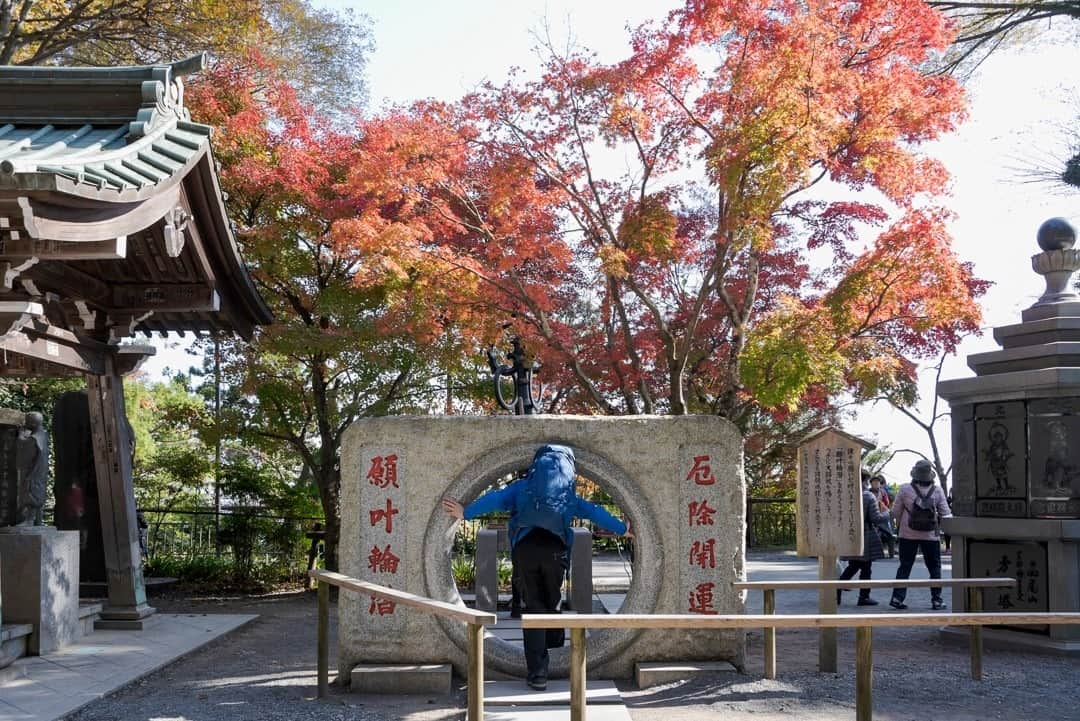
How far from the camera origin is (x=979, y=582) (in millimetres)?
7582

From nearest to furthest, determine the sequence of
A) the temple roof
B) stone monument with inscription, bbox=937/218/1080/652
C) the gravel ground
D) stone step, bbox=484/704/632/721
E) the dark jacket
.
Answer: the temple roof, stone step, bbox=484/704/632/721, the gravel ground, stone monument with inscription, bbox=937/218/1080/652, the dark jacket

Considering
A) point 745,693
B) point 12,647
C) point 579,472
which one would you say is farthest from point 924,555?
point 12,647

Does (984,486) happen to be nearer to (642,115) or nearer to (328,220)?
(642,115)

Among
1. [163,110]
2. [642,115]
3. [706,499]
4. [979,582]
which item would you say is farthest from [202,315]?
[979,582]

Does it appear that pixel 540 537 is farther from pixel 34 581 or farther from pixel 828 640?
pixel 34 581

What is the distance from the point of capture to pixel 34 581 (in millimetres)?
7910

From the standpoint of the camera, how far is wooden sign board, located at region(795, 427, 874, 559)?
755 cm

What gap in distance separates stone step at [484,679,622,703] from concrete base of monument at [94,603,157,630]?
4.46 metres

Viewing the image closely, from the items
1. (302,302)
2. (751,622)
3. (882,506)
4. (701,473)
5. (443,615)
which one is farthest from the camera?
(882,506)

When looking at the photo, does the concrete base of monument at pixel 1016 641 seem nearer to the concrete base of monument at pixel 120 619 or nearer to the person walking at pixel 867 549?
the person walking at pixel 867 549

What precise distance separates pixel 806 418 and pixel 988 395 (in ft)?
41.4

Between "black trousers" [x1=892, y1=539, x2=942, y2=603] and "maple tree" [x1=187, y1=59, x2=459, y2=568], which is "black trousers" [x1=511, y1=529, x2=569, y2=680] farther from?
"black trousers" [x1=892, y1=539, x2=942, y2=603]

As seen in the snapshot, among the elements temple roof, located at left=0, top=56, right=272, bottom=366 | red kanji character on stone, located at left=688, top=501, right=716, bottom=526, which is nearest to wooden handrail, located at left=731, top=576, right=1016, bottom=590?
red kanji character on stone, located at left=688, top=501, right=716, bottom=526

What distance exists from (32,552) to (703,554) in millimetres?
5642
